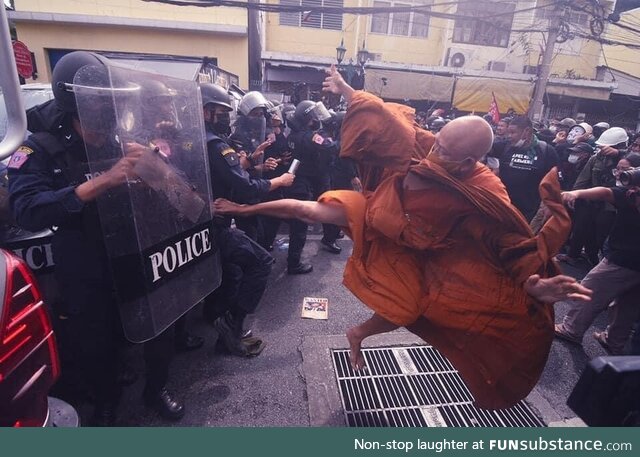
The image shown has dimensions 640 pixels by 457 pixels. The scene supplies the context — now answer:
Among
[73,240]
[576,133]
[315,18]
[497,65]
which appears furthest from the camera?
[497,65]

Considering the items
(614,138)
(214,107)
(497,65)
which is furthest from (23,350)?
(497,65)

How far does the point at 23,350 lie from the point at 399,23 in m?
21.6

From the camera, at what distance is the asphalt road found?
2285mm

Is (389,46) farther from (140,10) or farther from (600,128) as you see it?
(600,128)

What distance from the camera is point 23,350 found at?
110 centimetres

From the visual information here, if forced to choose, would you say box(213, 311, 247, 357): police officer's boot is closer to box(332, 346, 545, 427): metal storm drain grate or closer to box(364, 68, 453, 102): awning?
box(332, 346, 545, 427): metal storm drain grate

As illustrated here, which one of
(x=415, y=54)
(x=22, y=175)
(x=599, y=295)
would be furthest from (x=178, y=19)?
(x=599, y=295)

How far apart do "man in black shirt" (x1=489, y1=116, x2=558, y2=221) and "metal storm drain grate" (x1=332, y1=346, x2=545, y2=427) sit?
2.75 m

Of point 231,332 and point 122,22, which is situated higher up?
point 122,22

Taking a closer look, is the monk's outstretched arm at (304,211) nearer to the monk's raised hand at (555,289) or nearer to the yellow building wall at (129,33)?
the monk's raised hand at (555,289)

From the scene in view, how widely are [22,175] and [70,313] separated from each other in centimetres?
73

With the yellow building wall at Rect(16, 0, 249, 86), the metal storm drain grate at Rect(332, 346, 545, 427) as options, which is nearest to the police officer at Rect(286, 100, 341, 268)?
the metal storm drain grate at Rect(332, 346, 545, 427)

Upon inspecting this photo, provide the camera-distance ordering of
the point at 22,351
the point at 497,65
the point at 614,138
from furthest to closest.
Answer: the point at 497,65
the point at 614,138
the point at 22,351

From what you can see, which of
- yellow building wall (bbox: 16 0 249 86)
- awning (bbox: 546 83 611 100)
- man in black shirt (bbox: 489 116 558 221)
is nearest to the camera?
man in black shirt (bbox: 489 116 558 221)
